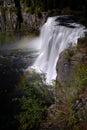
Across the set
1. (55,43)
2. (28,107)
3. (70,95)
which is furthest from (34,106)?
(55,43)

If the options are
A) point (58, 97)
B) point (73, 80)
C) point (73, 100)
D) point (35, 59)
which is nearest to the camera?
point (73, 100)

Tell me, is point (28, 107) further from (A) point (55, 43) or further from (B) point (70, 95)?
(A) point (55, 43)

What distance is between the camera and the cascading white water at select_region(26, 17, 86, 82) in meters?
18.2

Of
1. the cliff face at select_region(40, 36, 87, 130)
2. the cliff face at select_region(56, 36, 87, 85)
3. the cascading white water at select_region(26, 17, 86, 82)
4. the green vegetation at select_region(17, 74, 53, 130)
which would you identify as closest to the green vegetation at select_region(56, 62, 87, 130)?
the cliff face at select_region(40, 36, 87, 130)

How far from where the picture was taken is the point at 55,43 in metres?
20.0

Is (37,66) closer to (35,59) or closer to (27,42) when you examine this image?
(35,59)

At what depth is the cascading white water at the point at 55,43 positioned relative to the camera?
59.8ft

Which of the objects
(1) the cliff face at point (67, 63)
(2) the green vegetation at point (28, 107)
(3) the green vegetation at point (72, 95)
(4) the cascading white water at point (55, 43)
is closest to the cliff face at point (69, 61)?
(1) the cliff face at point (67, 63)

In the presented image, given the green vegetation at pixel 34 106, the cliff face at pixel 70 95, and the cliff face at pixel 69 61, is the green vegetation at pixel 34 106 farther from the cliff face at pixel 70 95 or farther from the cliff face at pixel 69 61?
the cliff face at pixel 69 61

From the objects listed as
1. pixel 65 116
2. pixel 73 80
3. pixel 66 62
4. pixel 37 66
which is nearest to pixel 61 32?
pixel 37 66

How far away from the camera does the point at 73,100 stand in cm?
1099

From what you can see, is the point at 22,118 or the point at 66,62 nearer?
the point at 22,118

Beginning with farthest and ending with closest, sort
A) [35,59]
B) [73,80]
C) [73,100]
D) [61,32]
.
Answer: [35,59] < [61,32] < [73,80] < [73,100]

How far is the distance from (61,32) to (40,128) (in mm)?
9722
